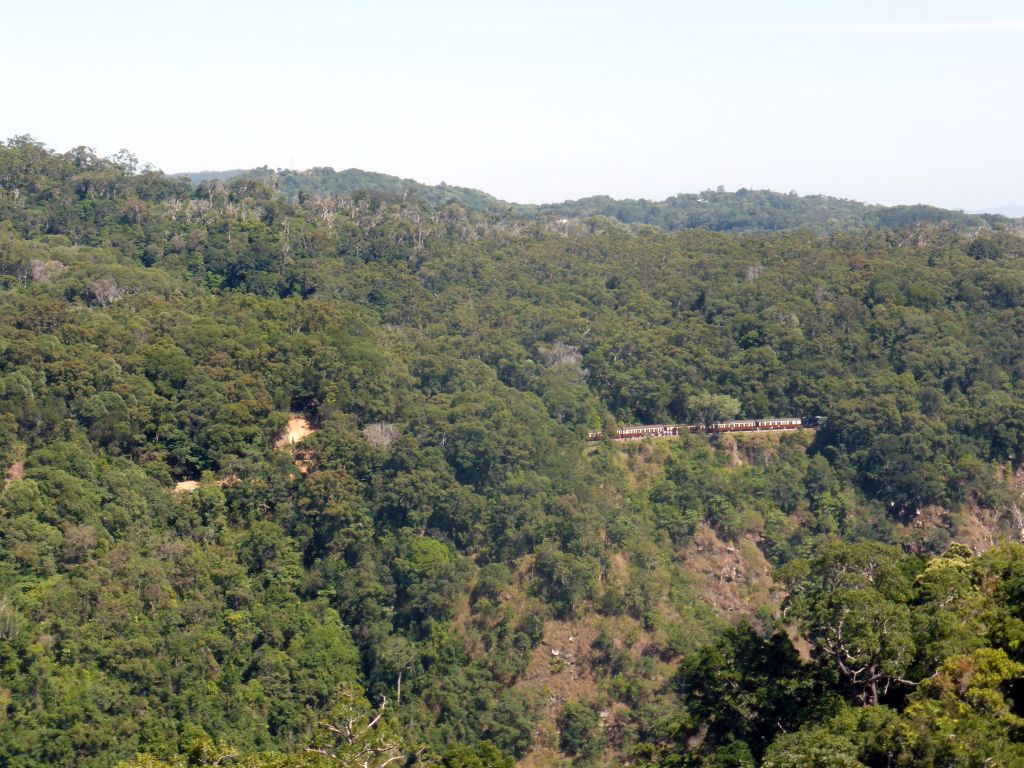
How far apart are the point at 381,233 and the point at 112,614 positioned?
31.7m

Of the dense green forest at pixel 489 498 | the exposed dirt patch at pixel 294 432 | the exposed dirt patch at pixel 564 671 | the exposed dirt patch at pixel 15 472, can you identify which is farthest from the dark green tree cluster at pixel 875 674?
the exposed dirt patch at pixel 15 472

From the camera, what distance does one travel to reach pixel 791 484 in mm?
42000

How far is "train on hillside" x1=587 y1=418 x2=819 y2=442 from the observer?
143ft

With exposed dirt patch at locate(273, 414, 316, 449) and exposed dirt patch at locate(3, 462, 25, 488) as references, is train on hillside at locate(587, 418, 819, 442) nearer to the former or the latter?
exposed dirt patch at locate(273, 414, 316, 449)

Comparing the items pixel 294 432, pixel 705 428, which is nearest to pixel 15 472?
pixel 294 432

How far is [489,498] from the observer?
125 ft

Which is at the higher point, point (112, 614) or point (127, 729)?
point (112, 614)

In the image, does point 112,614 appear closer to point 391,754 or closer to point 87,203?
point 391,754

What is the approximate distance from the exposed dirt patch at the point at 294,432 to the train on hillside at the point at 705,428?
35.3ft

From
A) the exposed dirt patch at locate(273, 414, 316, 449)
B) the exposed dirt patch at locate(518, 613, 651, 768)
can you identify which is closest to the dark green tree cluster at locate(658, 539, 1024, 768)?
the exposed dirt patch at locate(518, 613, 651, 768)

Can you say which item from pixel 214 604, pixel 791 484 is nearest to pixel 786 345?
pixel 791 484

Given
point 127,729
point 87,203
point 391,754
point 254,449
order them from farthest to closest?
point 87,203 < point 254,449 < point 127,729 < point 391,754

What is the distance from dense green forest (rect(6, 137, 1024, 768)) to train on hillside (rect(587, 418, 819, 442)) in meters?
0.59

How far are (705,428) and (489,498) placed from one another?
34.8ft
